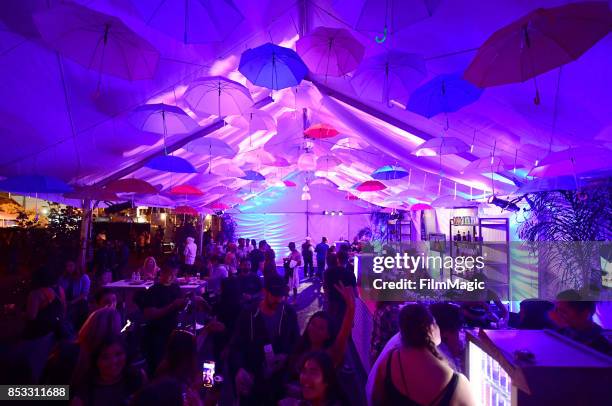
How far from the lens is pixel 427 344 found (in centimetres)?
184

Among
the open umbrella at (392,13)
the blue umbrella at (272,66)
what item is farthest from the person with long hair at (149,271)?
the open umbrella at (392,13)

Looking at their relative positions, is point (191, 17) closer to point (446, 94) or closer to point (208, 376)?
point (446, 94)

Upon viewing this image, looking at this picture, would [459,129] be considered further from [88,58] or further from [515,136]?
[88,58]

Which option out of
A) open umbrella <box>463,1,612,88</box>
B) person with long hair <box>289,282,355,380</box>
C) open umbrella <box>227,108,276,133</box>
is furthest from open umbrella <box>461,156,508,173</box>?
person with long hair <box>289,282,355,380</box>

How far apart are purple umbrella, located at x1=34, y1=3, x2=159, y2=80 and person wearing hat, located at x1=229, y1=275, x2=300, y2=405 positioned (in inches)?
83.9

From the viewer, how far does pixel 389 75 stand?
11.6 ft

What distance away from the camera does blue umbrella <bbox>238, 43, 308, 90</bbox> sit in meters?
3.32

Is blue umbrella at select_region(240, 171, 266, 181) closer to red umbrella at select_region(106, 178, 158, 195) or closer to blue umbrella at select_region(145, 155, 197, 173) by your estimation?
red umbrella at select_region(106, 178, 158, 195)

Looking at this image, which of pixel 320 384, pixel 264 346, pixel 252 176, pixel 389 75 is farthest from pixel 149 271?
pixel 320 384

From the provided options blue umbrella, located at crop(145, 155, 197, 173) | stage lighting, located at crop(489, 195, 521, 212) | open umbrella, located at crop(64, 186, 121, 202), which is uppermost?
blue umbrella, located at crop(145, 155, 197, 173)

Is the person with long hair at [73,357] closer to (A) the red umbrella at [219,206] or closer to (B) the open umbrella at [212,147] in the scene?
(B) the open umbrella at [212,147]

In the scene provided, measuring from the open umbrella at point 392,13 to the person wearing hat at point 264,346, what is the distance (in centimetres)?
206

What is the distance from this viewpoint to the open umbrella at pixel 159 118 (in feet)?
13.7

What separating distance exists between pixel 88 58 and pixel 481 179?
254 inches
